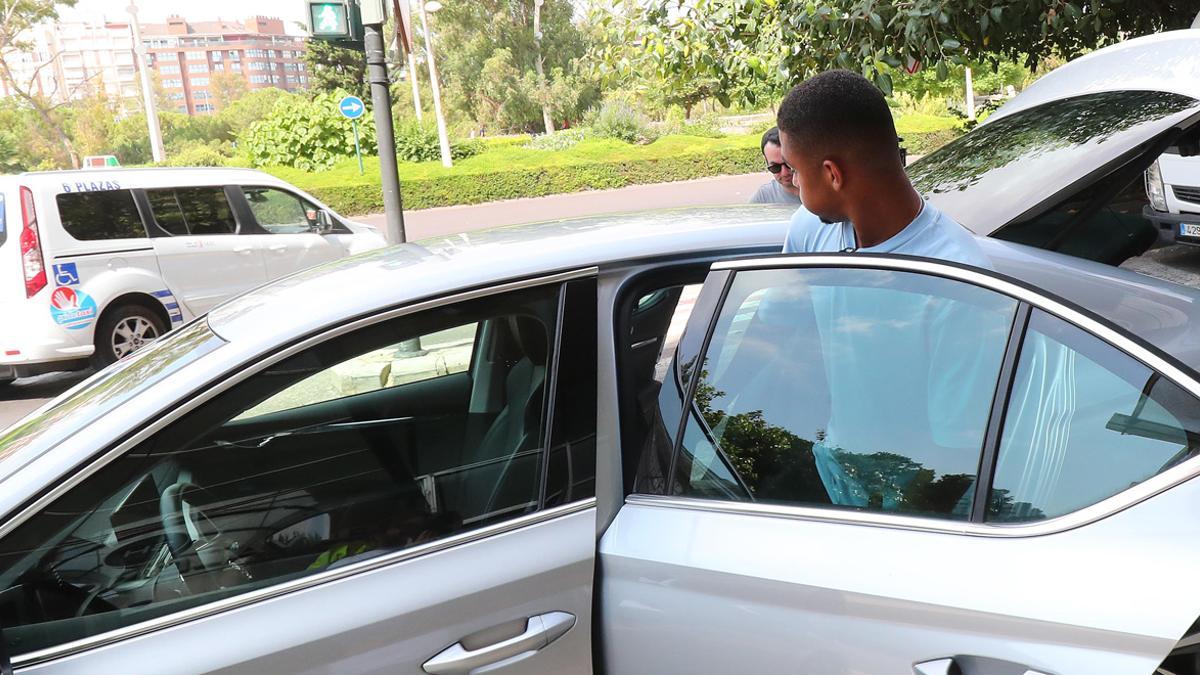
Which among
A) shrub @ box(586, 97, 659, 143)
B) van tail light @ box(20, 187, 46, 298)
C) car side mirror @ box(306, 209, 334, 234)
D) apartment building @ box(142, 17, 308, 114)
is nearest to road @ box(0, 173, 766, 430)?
shrub @ box(586, 97, 659, 143)

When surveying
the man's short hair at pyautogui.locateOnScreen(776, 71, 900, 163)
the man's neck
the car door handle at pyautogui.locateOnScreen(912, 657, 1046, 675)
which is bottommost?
the car door handle at pyautogui.locateOnScreen(912, 657, 1046, 675)

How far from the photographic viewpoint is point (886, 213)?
2000 millimetres

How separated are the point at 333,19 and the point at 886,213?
5804mm

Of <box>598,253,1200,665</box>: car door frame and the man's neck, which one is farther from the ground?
the man's neck

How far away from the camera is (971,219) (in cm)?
307

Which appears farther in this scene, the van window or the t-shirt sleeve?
the van window

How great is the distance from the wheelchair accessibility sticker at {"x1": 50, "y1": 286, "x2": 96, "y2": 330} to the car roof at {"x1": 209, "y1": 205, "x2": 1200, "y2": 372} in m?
6.71

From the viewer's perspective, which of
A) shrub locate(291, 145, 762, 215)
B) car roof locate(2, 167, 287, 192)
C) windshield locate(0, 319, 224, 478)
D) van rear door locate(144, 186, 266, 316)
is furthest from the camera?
shrub locate(291, 145, 762, 215)

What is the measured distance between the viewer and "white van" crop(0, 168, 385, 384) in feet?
26.0

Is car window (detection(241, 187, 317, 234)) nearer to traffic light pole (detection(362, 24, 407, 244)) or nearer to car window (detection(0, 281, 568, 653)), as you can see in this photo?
traffic light pole (detection(362, 24, 407, 244))

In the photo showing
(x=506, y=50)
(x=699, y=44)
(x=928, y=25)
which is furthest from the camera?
(x=506, y=50)

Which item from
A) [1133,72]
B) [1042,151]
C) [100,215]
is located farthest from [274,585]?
[100,215]

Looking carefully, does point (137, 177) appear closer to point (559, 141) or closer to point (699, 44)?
point (699, 44)

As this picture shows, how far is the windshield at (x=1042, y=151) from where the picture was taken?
289 cm
